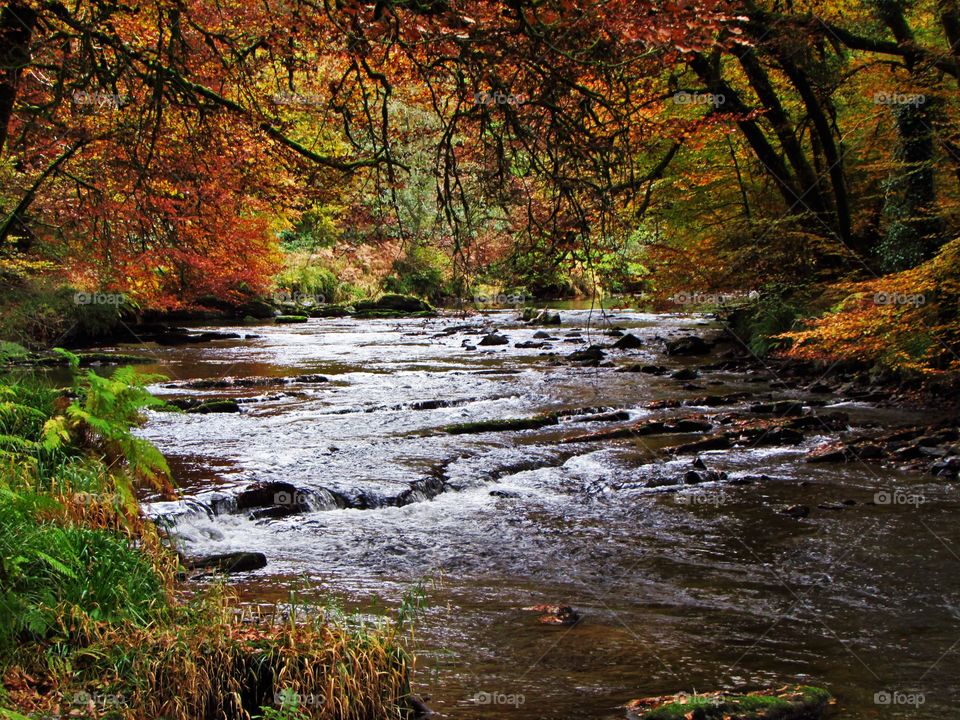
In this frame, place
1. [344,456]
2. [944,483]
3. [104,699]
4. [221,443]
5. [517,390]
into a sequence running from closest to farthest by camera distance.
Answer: [104,699] → [944,483] → [344,456] → [221,443] → [517,390]

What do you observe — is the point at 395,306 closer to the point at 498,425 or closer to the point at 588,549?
the point at 498,425

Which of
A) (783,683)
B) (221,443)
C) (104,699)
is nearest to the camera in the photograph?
(104,699)

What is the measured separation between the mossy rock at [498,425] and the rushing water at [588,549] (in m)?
0.33

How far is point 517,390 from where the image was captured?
15609mm

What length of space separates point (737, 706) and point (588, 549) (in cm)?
312

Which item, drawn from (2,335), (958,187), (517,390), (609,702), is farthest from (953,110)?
(2,335)

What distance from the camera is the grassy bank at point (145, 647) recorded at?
4.05 m

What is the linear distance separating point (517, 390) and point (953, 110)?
848 cm

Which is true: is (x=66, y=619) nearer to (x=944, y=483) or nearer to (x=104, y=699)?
(x=104, y=699)

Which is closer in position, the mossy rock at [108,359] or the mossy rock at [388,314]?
the mossy rock at [108,359]

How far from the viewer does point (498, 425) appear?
40.3 feet

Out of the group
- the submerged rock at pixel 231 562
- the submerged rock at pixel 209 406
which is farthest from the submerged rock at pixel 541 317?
the submerged rock at pixel 231 562

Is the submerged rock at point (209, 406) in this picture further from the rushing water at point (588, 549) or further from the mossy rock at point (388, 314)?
the mossy rock at point (388, 314)

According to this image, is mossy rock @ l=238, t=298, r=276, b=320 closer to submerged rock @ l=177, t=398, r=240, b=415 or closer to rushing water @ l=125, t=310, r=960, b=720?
submerged rock @ l=177, t=398, r=240, b=415
